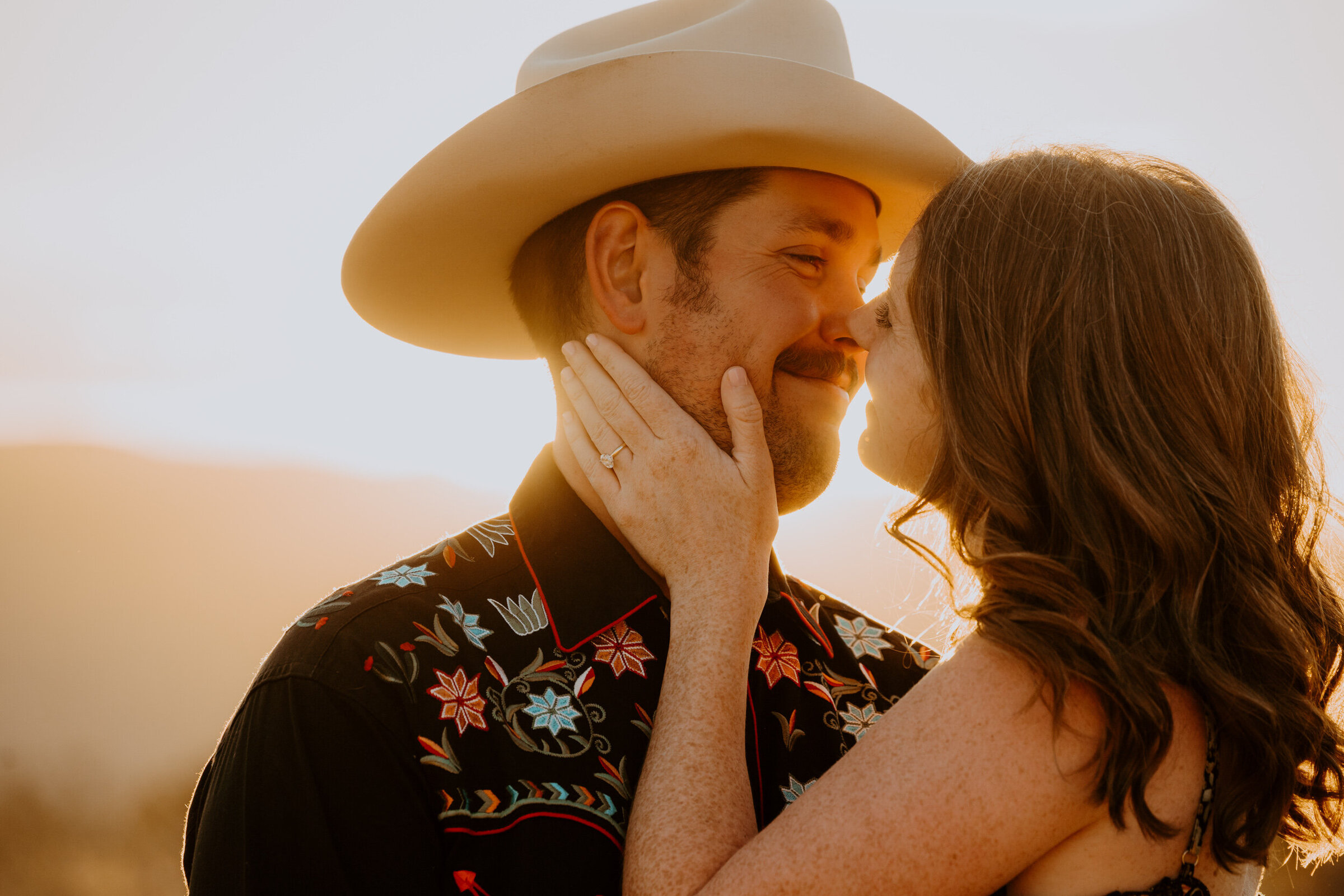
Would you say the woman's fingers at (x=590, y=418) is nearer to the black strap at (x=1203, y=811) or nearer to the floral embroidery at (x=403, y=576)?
the floral embroidery at (x=403, y=576)

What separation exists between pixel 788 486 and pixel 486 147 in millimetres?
1019

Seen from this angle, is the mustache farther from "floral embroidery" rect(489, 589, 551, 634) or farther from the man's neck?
"floral embroidery" rect(489, 589, 551, 634)

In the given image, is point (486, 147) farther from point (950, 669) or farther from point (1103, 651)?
point (1103, 651)

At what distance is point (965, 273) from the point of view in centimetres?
179

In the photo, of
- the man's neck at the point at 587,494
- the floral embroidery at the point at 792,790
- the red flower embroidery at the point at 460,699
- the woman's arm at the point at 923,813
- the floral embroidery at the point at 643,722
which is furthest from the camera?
the man's neck at the point at 587,494

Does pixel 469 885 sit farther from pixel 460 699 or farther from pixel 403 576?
pixel 403 576

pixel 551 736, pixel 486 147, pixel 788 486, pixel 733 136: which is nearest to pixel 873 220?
pixel 733 136

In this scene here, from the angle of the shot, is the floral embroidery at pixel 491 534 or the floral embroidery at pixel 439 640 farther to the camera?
the floral embroidery at pixel 491 534

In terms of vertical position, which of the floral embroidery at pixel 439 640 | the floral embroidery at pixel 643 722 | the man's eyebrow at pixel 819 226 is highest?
the man's eyebrow at pixel 819 226

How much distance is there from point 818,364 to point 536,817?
47.7 inches

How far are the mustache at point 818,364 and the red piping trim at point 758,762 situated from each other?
2.45 ft

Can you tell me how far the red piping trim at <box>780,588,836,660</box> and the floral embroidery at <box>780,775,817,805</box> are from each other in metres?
0.38

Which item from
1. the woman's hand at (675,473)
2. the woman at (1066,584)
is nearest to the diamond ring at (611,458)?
the woman's hand at (675,473)

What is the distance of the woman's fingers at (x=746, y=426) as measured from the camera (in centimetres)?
204
